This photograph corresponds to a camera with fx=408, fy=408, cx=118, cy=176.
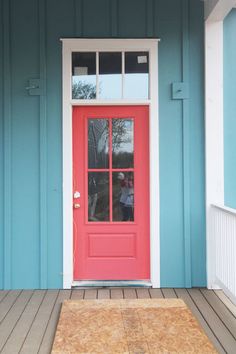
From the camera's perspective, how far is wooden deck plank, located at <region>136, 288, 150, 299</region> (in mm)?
4016

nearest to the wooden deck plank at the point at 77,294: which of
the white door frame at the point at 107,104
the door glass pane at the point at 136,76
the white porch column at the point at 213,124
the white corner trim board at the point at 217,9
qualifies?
the white door frame at the point at 107,104

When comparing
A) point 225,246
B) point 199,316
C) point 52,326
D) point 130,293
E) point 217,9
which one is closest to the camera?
point 52,326

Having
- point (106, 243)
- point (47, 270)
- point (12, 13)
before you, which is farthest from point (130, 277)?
point (12, 13)

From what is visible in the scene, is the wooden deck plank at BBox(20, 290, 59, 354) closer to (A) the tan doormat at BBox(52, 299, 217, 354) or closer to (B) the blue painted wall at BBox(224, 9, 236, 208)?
(A) the tan doormat at BBox(52, 299, 217, 354)

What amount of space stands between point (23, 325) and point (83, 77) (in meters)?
2.56

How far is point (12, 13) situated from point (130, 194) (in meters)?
2.31

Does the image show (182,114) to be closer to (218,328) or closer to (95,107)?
(95,107)

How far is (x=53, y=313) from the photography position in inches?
141

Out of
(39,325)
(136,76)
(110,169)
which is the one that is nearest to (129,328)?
(39,325)

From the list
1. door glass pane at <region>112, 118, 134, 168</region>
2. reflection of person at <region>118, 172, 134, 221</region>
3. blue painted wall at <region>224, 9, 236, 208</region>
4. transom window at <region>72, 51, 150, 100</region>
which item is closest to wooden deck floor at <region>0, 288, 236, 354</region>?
reflection of person at <region>118, 172, 134, 221</region>

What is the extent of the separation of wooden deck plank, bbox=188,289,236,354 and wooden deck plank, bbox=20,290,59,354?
134cm

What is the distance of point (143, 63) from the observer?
4430 mm

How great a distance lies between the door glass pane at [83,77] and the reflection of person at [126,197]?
955mm

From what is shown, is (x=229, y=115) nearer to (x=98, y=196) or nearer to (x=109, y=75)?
(x=109, y=75)
